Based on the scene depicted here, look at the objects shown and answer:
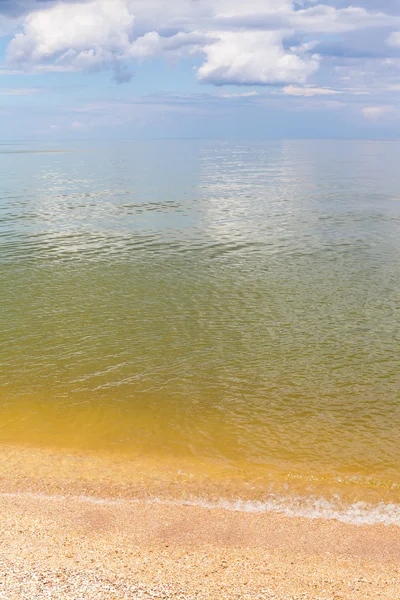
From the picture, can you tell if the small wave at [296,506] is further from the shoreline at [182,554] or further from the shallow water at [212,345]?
the shallow water at [212,345]

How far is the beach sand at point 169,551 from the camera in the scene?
334 inches

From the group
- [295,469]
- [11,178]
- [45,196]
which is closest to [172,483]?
[295,469]

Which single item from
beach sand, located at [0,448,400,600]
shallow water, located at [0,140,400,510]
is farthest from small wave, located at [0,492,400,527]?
shallow water, located at [0,140,400,510]

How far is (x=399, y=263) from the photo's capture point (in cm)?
3194

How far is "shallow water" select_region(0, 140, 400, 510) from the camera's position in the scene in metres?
13.6

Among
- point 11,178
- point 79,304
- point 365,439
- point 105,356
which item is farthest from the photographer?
point 11,178

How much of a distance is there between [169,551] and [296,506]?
2.83 metres

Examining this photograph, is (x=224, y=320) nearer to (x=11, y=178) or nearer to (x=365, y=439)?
(x=365, y=439)

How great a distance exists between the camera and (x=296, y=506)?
432 inches

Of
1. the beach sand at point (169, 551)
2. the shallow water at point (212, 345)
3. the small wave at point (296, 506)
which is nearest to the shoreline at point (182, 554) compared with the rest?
the beach sand at point (169, 551)

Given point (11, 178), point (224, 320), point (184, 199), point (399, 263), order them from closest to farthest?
point (224, 320)
point (399, 263)
point (184, 199)
point (11, 178)

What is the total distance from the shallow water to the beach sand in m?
1.94

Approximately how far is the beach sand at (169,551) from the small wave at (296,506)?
0.06m

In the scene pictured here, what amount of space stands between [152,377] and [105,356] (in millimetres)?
2344
